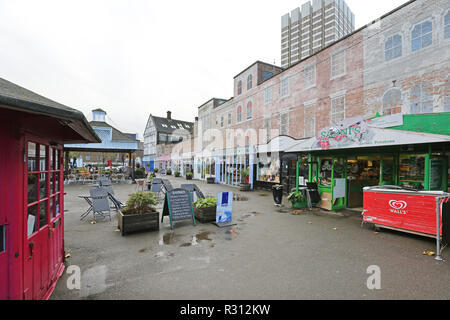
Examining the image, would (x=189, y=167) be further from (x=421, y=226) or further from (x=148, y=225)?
(x=421, y=226)

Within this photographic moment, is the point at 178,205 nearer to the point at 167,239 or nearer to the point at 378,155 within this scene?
the point at 167,239

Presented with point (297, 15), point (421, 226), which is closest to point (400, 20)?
point (421, 226)

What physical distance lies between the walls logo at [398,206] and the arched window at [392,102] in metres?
5.63

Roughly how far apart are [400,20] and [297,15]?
367 ft

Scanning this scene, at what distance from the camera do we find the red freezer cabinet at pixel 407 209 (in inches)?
189

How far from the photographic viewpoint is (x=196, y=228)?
6.34 m

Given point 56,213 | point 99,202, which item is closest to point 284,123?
point 99,202

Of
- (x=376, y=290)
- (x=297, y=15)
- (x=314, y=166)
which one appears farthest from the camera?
(x=297, y=15)

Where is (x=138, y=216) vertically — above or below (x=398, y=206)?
below

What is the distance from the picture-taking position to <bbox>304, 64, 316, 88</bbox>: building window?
42.5 ft

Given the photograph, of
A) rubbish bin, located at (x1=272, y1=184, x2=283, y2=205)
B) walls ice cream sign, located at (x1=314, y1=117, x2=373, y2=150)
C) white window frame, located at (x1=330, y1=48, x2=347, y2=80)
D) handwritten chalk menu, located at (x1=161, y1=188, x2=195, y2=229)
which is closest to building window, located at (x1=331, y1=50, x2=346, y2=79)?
white window frame, located at (x1=330, y1=48, x2=347, y2=80)

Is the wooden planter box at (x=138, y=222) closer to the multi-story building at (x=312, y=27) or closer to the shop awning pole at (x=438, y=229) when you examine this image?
the shop awning pole at (x=438, y=229)

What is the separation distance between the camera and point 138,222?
5.78 m

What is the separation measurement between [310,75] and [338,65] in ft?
5.93
